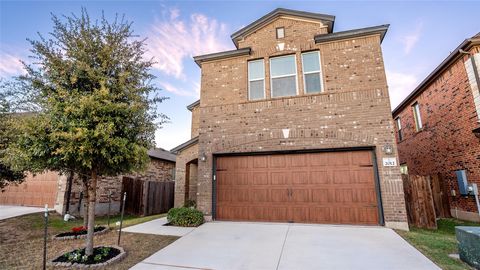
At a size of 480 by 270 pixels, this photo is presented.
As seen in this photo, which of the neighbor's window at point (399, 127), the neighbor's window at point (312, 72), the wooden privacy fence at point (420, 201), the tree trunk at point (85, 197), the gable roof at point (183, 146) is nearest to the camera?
the tree trunk at point (85, 197)

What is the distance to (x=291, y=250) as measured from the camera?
5.45 meters

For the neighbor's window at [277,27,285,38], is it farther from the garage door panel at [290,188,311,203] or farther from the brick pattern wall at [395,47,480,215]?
the brick pattern wall at [395,47,480,215]

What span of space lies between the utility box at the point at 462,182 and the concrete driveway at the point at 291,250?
5.74m

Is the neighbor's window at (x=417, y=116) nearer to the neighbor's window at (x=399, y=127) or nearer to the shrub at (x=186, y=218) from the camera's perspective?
the neighbor's window at (x=399, y=127)

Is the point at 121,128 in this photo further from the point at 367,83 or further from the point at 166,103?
the point at 367,83

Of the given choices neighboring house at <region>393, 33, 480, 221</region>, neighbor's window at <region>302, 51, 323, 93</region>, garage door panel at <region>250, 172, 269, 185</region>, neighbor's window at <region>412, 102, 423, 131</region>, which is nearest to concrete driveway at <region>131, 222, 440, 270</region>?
garage door panel at <region>250, 172, 269, 185</region>

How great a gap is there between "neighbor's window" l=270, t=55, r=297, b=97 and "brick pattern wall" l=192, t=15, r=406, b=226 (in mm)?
252

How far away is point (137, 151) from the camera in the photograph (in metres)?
5.39

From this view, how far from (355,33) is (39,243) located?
40.3 ft

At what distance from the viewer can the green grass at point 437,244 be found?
180 inches

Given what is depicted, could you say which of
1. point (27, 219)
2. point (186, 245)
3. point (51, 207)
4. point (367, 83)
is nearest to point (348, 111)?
point (367, 83)

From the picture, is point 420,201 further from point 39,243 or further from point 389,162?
point 39,243

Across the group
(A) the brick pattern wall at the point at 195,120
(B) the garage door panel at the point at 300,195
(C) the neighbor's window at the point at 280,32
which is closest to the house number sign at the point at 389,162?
(B) the garage door panel at the point at 300,195

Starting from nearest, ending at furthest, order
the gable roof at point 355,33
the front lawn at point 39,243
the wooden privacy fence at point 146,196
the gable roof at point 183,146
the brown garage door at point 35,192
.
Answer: the front lawn at point 39,243, the gable roof at point 355,33, the brown garage door at point 35,192, the gable roof at point 183,146, the wooden privacy fence at point 146,196
